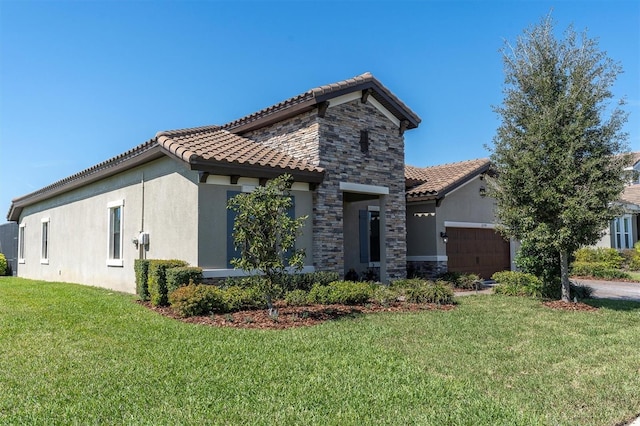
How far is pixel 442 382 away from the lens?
536 cm

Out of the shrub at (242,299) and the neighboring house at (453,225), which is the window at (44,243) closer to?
the shrub at (242,299)

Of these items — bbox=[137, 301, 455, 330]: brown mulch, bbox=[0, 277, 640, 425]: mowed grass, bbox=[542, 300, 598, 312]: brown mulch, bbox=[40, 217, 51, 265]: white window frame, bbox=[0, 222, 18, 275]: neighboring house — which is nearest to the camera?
bbox=[0, 277, 640, 425]: mowed grass

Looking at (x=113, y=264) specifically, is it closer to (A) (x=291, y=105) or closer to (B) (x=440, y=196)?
(A) (x=291, y=105)

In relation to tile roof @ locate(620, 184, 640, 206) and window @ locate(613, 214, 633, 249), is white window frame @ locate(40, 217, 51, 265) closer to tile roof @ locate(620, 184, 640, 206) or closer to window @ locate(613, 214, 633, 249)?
window @ locate(613, 214, 633, 249)

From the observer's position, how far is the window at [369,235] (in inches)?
658

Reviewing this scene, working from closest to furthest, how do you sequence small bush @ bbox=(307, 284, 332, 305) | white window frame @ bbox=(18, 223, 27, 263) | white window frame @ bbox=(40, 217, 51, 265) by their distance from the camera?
1. small bush @ bbox=(307, 284, 332, 305)
2. white window frame @ bbox=(40, 217, 51, 265)
3. white window frame @ bbox=(18, 223, 27, 263)

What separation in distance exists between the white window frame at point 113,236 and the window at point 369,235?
8.11m

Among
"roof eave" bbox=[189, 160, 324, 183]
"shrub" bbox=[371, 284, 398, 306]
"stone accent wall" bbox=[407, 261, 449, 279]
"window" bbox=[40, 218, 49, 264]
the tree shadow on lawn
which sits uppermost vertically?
"roof eave" bbox=[189, 160, 324, 183]

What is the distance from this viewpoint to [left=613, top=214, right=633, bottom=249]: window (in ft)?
89.1

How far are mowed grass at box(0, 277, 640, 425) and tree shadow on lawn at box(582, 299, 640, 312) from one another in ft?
7.74

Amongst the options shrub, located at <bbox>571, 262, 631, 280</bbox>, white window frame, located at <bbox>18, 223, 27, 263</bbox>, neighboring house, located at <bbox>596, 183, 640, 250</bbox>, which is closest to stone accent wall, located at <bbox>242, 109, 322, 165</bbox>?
shrub, located at <bbox>571, 262, 631, 280</bbox>

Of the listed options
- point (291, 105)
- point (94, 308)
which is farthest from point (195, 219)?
point (291, 105)

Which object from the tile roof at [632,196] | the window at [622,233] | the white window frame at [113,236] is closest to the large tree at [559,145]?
the white window frame at [113,236]

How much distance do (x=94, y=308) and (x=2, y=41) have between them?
7.78 meters
